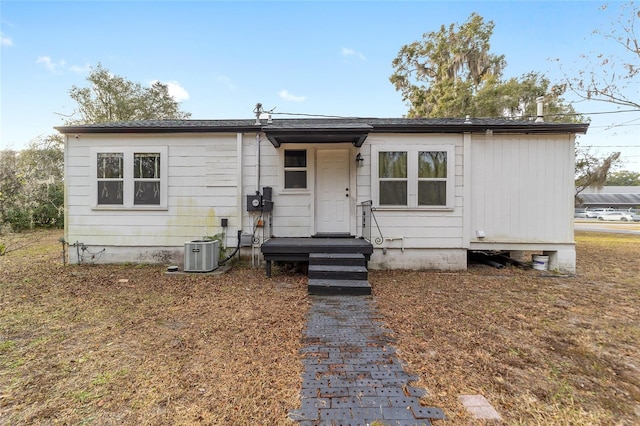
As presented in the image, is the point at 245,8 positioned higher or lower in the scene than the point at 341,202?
higher

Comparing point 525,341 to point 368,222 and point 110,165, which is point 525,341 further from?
point 110,165

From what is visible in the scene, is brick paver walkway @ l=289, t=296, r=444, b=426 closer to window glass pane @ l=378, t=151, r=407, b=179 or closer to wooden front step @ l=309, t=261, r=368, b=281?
wooden front step @ l=309, t=261, r=368, b=281

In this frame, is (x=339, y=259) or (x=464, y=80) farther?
(x=464, y=80)

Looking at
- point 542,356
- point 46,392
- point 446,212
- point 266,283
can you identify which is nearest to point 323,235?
point 266,283

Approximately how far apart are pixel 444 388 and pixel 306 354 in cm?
121

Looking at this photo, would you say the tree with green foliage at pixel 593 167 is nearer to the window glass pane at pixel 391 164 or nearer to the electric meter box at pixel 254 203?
the window glass pane at pixel 391 164

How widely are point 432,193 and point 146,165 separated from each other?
665 cm

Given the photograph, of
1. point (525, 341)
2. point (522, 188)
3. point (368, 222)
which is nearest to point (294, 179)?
point (368, 222)

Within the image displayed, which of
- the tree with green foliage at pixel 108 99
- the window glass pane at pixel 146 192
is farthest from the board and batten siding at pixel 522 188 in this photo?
the tree with green foliage at pixel 108 99

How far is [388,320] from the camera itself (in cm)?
342

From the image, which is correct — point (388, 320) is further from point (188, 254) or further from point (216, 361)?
point (188, 254)

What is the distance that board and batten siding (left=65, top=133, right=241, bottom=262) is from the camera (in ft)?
20.3

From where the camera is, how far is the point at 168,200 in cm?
622

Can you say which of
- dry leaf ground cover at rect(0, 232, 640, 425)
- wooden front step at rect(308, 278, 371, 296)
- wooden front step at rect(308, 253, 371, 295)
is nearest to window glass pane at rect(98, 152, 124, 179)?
dry leaf ground cover at rect(0, 232, 640, 425)
